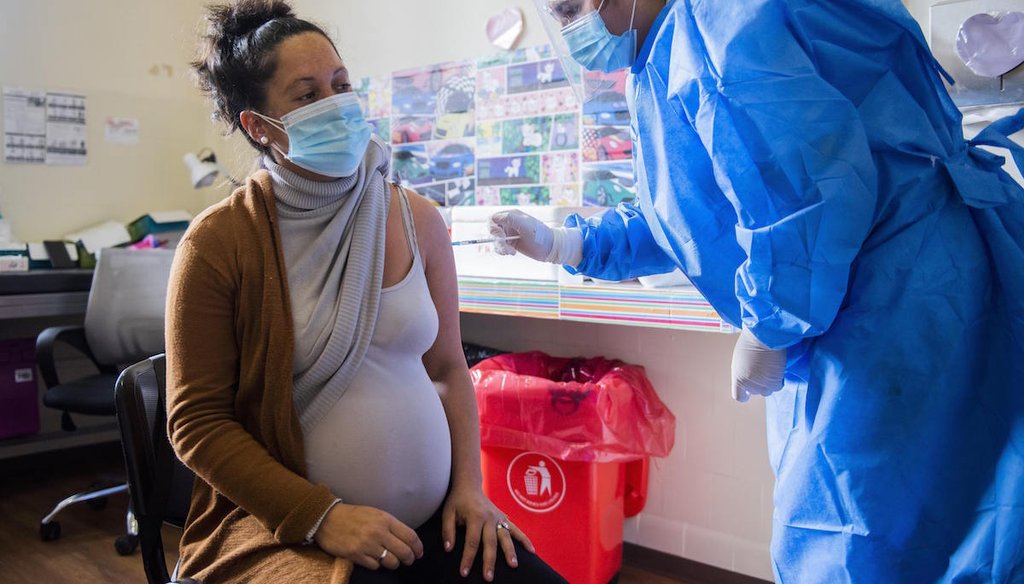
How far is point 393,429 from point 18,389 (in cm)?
281

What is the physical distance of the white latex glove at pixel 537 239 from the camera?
4.55ft

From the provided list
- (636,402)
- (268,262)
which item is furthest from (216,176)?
(268,262)

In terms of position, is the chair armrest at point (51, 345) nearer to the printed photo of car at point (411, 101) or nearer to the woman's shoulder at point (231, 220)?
the printed photo of car at point (411, 101)

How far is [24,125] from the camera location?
3404mm

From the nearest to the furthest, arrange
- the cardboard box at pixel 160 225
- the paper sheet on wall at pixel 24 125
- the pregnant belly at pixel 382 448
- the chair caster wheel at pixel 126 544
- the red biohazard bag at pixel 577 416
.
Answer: the pregnant belly at pixel 382 448
the red biohazard bag at pixel 577 416
the chair caster wheel at pixel 126 544
the paper sheet on wall at pixel 24 125
the cardboard box at pixel 160 225

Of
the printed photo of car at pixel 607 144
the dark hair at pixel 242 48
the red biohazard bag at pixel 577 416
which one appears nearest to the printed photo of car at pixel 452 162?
the printed photo of car at pixel 607 144

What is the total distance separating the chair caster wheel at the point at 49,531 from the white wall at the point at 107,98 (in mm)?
1346

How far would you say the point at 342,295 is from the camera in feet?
3.89

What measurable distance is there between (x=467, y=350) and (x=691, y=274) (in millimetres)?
1659

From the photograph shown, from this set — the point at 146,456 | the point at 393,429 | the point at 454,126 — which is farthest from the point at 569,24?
the point at 454,126

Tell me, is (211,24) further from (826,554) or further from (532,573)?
(826,554)

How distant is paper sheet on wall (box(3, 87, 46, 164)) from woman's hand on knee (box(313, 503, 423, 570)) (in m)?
3.09

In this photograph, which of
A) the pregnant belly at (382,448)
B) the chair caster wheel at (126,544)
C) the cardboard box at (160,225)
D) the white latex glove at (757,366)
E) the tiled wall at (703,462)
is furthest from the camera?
the cardboard box at (160,225)

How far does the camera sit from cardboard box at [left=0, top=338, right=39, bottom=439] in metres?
3.24
